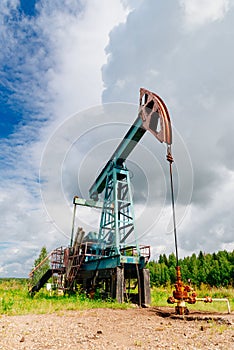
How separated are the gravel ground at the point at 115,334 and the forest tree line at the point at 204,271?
33.8 meters

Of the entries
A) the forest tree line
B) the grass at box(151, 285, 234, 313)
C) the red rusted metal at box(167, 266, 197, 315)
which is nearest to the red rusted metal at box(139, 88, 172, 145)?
the red rusted metal at box(167, 266, 197, 315)

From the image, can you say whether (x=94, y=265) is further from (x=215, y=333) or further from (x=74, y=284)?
(x=215, y=333)

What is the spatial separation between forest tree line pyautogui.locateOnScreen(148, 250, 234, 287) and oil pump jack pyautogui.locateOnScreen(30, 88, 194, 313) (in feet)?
83.5

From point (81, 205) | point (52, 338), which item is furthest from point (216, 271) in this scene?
point (52, 338)

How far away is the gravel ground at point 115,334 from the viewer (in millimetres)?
4570

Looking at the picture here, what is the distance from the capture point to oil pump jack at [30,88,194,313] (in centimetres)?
1216

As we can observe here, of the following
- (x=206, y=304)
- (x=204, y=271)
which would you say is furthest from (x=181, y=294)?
(x=204, y=271)

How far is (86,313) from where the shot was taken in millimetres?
8648

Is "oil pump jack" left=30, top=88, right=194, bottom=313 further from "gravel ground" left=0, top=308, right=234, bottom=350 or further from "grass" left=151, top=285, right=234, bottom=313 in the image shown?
"gravel ground" left=0, top=308, right=234, bottom=350

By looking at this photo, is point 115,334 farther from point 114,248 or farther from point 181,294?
point 114,248

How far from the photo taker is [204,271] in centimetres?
4322

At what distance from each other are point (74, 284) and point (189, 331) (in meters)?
11.1

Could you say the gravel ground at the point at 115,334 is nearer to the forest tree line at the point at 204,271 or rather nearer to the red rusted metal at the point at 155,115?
the red rusted metal at the point at 155,115

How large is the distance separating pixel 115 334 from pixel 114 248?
8.50m
